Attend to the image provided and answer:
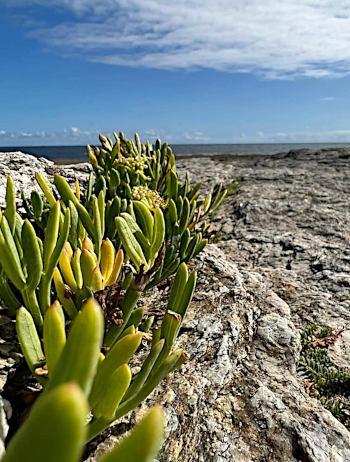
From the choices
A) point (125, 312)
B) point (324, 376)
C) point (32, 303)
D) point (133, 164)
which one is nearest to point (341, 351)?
point (324, 376)

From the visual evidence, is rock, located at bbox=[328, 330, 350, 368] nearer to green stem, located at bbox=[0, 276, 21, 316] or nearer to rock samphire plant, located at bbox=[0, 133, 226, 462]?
rock samphire plant, located at bbox=[0, 133, 226, 462]

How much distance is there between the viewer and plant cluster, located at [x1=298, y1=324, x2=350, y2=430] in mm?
2203

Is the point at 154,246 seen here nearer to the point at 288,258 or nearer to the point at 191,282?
the point at 191,282

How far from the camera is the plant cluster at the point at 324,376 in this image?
86.7 inches

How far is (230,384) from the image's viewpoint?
174 centimetres

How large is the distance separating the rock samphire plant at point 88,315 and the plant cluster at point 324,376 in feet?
3.10

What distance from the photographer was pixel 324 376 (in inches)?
92.6

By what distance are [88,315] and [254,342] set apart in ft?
5.49

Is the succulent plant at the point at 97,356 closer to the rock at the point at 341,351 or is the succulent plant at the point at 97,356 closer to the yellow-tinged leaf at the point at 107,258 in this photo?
the yellow-tinged leaf at the point at 107,258

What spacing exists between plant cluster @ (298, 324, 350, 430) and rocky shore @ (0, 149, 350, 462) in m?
0.09

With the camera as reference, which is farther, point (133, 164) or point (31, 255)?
point (133, 164)

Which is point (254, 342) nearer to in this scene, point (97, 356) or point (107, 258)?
point (107, 258)

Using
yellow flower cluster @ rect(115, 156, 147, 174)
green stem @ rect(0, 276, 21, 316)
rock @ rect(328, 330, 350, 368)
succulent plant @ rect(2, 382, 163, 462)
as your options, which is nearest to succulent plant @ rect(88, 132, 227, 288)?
yellow flower cluster @ rect(115, 156, 147, 174)

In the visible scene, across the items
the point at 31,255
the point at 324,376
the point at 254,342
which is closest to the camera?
the point at 31,255
